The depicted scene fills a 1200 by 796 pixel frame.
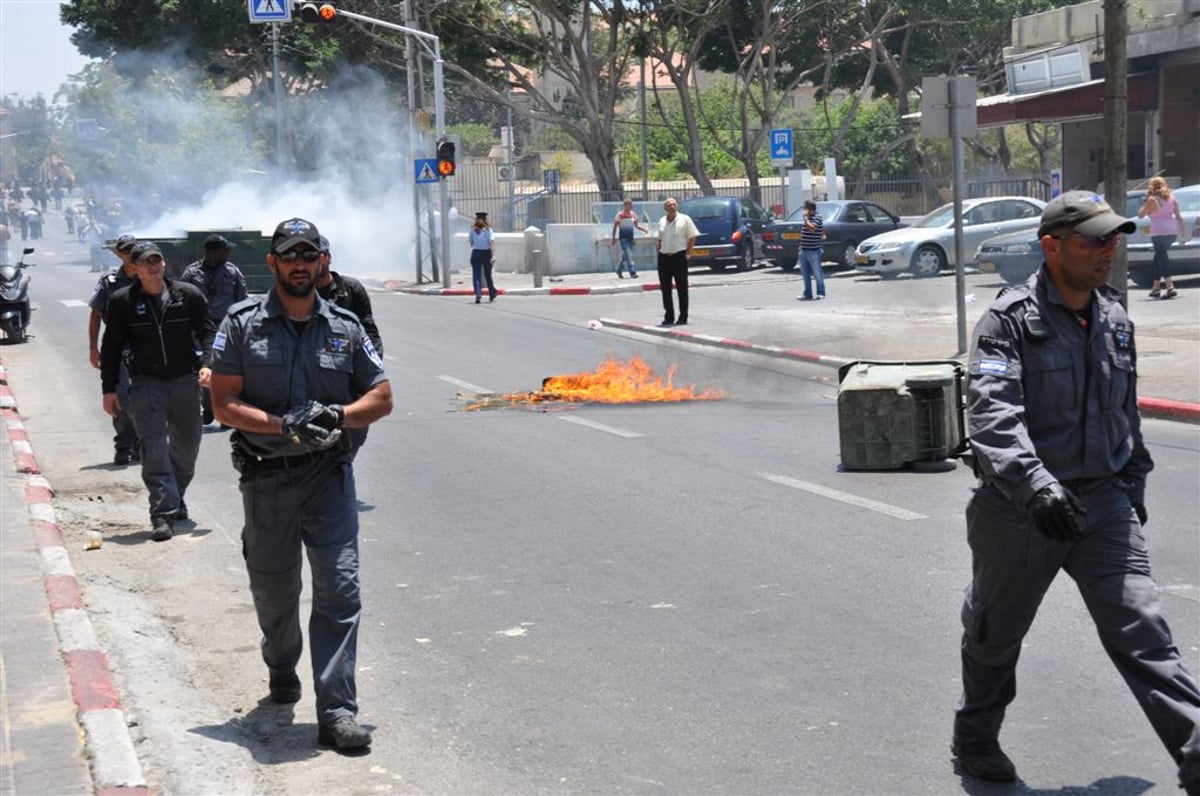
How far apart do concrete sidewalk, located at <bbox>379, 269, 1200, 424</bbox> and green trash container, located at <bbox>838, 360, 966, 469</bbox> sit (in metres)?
3.79

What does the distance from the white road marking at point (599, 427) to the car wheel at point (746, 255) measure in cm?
2182

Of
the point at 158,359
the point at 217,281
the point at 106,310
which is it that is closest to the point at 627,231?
the point at 217,281

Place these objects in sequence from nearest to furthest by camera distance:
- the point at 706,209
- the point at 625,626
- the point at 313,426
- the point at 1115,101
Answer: the point at 313,426 < the point at 625,626 < the point at 1115,101 < the point at 706,209

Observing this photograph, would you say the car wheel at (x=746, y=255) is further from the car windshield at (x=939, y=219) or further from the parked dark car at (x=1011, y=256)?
the parked dark car at (x=1011, y=256)

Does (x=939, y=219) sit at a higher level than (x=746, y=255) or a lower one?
higher

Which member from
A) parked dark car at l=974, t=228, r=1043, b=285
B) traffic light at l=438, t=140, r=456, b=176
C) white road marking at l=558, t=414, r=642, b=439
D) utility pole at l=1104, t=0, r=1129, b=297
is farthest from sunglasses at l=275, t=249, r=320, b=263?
traffic light at l=438, t=140, r=456, b=176

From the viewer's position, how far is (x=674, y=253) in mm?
22766

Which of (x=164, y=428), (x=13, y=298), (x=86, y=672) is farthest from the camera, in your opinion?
(x=13, y=298)

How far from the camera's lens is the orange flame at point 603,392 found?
15492mm

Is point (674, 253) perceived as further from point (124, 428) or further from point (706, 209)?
point (706, 209)

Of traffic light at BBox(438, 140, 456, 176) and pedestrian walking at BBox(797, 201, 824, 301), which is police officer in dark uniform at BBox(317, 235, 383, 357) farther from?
traffic light at BBox(438, 140, 456, 176)

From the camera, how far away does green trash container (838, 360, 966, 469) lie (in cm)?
1037

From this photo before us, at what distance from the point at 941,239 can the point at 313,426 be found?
25.6 meters

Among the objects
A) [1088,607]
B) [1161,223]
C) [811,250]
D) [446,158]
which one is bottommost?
[1088,607]
